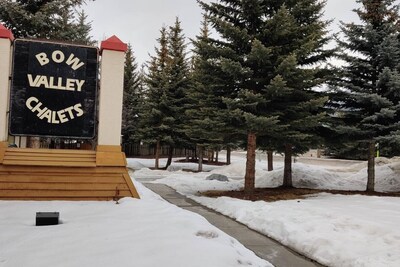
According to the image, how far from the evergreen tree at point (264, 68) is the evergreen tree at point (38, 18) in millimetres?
7191

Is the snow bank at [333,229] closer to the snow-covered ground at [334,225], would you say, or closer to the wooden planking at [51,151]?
the snow-covered ground at [334,225]

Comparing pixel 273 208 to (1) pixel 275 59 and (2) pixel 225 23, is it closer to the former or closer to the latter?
(1) pixel 275 59

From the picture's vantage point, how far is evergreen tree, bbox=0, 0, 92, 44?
13.8 meters

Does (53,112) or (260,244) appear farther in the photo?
(53,112)

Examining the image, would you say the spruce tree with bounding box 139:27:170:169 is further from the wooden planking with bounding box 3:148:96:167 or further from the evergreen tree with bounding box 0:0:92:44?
the wooden planking with bounding box 3:148:96:167

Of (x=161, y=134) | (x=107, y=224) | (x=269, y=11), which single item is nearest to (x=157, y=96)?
(x=161, y=134)

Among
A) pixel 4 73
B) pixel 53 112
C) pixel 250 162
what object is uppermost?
pixel 4 73

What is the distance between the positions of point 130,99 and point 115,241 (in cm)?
3205

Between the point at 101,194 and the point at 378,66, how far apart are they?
11808 mm

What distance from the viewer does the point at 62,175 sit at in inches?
295

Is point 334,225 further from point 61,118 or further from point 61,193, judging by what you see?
point 61,118

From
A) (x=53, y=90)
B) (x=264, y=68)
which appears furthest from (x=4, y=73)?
(x=264, y=68)

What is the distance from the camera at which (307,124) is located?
1116cm

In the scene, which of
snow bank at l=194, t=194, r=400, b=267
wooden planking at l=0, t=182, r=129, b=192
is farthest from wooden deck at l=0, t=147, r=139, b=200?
snow bank at l=194, t=194, r=400, b=267
